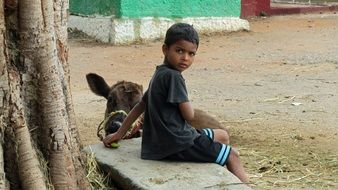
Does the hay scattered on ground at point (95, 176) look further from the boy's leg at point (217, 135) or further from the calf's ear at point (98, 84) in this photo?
the calf's ear at point (98, 84)

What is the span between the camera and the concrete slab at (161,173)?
4.43 meters

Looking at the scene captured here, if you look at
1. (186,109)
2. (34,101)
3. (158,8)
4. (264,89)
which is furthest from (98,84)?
(158,8)

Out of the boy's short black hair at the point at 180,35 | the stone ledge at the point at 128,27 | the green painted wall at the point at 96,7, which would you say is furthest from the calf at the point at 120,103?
the green painted wall at the point at 96,7

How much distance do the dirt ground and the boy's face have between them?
54.4 inches

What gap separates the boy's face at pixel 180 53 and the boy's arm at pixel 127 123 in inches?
18.8

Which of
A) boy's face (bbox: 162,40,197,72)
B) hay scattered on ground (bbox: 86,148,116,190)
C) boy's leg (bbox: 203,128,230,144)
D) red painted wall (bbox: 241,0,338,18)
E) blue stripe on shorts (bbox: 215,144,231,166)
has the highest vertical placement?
boy's face (bbox: 162,40,197,72)

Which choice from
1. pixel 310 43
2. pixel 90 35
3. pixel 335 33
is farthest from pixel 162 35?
pixel 335 33

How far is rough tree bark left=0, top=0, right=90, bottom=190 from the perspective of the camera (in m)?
4.05

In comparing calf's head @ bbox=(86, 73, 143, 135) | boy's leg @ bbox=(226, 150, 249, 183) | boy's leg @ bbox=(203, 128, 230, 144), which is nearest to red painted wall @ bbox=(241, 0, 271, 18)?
calf's head @ bbox=(86, 73, 143, 135)

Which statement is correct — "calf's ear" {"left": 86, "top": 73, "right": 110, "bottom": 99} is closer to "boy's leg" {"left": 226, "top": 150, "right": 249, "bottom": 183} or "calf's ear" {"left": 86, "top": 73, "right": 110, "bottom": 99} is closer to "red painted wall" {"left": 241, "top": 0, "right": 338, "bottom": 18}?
"boy's leg" {"left": 226, "top": 150, "right": 249, "bottom": 183}

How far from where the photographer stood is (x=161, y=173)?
15.2 feet

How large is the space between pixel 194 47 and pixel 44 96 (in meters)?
1.15

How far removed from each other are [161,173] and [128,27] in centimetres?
1109

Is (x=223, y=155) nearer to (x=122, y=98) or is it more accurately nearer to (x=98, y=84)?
(x=122, y=98)
